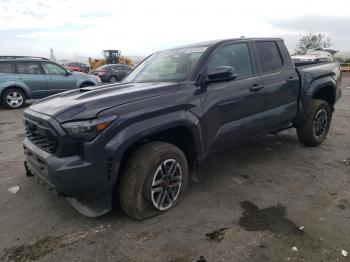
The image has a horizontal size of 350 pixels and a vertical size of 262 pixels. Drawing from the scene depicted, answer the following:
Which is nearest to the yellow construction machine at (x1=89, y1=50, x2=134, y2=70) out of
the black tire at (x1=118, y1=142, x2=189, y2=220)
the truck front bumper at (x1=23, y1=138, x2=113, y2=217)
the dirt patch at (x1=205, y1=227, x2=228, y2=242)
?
the black tire at (x1=118, y1=142, x2=189, y2=220)

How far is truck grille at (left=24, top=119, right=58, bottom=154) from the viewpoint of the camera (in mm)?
3148

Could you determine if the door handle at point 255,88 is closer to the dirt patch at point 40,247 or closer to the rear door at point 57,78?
the dirt patch at point 40,247

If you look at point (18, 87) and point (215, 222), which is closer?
point (215, 222)

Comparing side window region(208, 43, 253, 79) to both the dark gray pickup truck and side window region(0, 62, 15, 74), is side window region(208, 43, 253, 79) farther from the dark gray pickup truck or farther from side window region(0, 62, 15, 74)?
side window region(0, 62, 15, 74)

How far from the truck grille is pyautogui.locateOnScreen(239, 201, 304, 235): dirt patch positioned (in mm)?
1903

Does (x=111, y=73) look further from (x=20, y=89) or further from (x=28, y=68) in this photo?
(x=20, y=89)

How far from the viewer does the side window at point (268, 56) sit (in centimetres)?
473

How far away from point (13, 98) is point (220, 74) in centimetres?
964

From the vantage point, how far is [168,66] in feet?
14.2

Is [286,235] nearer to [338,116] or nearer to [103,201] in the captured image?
[103,201]

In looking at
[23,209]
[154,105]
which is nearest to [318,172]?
[154,105]

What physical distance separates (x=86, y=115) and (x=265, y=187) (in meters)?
2.36

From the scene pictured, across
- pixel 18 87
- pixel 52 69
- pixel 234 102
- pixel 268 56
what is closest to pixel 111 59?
pixel 52 69

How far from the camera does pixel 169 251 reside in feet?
9.83
